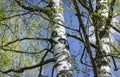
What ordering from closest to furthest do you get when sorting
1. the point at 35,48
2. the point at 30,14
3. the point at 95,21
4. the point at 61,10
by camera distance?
the point at 95,21 → the point at 61,10 → the point at 30,14 → the point at 35,48

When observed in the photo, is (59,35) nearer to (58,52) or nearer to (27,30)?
(58,52)

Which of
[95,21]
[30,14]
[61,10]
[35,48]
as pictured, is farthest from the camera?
[35,48]

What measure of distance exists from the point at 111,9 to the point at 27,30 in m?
1.68

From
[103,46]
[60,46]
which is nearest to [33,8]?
[60,46]

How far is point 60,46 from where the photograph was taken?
5699 millimetres

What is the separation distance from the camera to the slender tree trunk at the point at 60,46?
17.8 feet

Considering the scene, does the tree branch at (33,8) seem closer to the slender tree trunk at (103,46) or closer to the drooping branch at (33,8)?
the drooping branch at (33,8)

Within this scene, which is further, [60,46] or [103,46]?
[103,46]

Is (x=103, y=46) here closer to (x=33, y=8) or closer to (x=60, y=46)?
(x=60, y=46)

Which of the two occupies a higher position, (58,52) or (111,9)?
(111,9)

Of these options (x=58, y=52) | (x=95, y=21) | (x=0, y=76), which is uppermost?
(x=95, y=21)

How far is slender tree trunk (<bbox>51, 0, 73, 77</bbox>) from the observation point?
5426mm

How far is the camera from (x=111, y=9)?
5723 mm

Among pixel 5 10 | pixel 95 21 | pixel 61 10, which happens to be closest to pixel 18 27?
pixel 5 10
